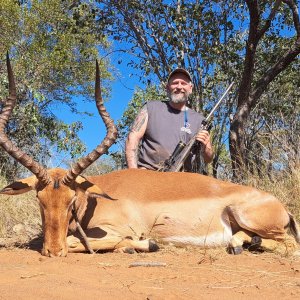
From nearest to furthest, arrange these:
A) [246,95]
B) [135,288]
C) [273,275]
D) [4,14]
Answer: [135,288] < [273,275] < [246,95] < [4,14]

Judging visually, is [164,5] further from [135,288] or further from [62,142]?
[135,288]

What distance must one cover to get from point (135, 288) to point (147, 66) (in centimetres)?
753

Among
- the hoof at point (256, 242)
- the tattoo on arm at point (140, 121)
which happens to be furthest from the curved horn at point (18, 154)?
the tattoo on arm at point (140, 121)

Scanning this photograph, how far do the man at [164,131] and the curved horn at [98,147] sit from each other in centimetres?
184

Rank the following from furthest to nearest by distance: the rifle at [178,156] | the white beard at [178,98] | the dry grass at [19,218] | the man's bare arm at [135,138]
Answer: the white beard at [178,98], the man's bare arm at [135,138], the rifle at [178,156], the dry grass at [19,218]

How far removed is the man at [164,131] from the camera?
6.44 metres

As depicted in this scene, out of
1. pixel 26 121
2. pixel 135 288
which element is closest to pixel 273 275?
pixel 135 288

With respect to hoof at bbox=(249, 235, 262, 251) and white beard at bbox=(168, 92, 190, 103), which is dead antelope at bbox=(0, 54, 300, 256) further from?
white beard at bbox=(168, 92, 190, 103)

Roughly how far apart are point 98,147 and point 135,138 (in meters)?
2.10

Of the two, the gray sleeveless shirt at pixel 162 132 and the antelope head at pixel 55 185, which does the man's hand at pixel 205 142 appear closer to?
the gray sleeveless shirt at pixel 162 132

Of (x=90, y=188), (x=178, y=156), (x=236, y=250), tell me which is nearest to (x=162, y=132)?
(x=178, y=156)

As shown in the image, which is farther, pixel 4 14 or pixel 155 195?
pixel 4 14

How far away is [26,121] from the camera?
37.2 feet

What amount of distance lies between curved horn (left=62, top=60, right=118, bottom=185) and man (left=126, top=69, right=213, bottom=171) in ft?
6.04
